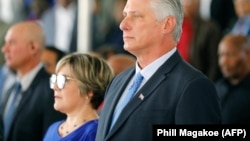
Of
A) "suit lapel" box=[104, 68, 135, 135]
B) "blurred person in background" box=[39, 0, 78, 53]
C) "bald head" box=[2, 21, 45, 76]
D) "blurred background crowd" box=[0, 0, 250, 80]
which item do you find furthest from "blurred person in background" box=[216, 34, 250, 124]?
"blurred person in background" box=[39, 0, 78, 53]

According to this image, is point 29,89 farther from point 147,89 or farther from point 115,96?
point 147,89

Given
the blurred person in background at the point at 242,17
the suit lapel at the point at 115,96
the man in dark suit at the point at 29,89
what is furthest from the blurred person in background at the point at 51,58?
the suit lapel at the point at 115,96

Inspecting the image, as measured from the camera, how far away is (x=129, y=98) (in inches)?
155

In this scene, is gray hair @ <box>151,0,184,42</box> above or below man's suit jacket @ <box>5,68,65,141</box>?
above

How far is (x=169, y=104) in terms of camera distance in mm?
3732

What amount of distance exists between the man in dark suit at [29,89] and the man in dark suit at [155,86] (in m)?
1.59

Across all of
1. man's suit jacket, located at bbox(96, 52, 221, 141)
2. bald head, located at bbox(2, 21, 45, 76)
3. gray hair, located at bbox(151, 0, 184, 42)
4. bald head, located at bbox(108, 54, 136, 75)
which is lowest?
man's suit jacket, located at bbox(96, 52, 221, 141)

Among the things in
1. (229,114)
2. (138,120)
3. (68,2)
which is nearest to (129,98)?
(138,120)

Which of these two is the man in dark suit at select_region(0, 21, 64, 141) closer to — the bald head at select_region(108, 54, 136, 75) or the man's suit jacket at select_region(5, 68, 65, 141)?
the man's suit jacket at select_region(5, 68, 65, 141)

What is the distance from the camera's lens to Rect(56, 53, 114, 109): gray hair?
4.62 metres

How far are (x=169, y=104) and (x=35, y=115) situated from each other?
2.12m

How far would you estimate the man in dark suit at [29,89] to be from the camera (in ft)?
18.5

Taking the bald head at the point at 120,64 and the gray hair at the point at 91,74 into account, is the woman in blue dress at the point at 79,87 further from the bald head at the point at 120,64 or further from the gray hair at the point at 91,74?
the bald head at the point at 120,64

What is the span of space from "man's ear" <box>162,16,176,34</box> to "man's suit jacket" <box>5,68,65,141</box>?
1.83 metres
